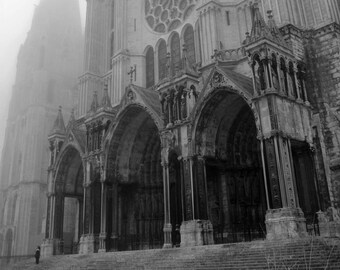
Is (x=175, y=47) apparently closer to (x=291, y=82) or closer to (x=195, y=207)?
(x=291, y=82)

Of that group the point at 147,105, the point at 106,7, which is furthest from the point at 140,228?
the point at 106,7

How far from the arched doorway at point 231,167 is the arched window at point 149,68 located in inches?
338

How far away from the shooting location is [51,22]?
4466 cm

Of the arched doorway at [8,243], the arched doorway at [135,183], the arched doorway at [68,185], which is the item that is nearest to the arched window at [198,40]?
the arched doorway at [135,183]

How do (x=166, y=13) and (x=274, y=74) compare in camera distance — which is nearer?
(x=274, y=74)

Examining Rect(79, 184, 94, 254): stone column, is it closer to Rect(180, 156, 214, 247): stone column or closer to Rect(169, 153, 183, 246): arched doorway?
Rect(169, 153, 183, 246): arched doorway

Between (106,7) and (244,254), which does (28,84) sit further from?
(244,254)

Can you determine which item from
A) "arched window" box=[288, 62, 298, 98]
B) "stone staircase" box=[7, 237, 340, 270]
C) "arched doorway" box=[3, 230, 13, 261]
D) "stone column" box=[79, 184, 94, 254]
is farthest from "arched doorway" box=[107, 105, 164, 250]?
"arched doorway" box=[3, 230, 13, 261]

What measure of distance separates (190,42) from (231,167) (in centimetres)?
901

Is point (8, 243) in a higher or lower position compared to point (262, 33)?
lower

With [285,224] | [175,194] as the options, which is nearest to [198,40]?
[175,194]

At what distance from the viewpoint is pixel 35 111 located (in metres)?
39.3

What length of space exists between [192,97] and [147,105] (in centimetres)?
280

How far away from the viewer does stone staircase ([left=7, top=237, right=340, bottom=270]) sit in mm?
10242
